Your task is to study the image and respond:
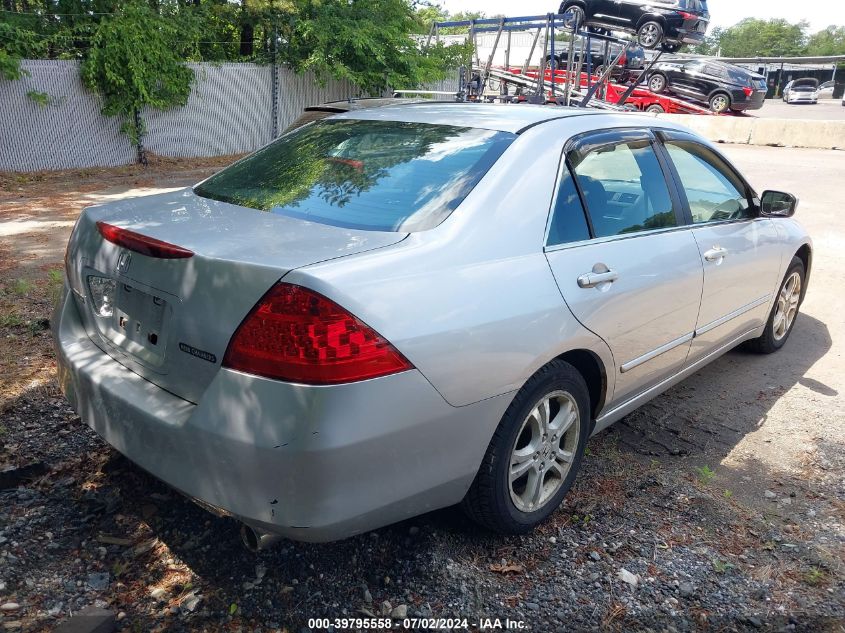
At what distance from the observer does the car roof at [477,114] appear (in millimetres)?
3182

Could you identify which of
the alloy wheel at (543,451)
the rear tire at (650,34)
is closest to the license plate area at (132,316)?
the alloy wheel at (543,451)

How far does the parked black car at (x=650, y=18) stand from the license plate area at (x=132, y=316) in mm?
17716

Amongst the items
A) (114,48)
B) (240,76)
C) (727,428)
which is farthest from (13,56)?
(727,428)

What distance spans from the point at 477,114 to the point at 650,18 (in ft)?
53.7

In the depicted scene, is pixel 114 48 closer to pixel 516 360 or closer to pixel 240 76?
pixel 240 76

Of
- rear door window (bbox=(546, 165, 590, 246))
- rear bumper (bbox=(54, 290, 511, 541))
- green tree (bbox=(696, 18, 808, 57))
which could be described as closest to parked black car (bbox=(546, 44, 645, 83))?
rear door window (bbox=(546, 165, 590, 246))

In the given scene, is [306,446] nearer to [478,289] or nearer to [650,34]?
[478,289]

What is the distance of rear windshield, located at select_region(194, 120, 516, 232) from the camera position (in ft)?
8.84

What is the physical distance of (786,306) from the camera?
526 centimetres

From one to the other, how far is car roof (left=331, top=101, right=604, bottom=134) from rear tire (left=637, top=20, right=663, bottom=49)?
52.3 ft

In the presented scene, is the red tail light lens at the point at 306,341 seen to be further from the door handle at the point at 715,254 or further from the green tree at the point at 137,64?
the green tree at the point at 137,64

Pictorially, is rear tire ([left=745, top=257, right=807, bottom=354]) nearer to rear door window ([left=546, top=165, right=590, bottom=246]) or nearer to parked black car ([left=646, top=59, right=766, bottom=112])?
rear door window ([left=546, top=165, right=590, bottom=246])

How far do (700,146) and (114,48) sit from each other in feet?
42.3

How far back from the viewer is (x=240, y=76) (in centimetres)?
1692
